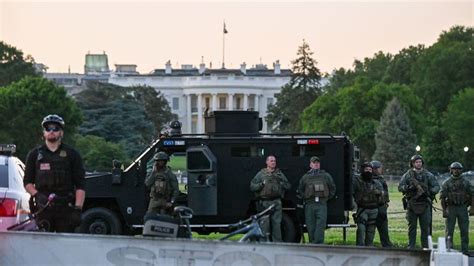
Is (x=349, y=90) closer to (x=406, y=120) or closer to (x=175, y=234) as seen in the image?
(x=406, y=120)

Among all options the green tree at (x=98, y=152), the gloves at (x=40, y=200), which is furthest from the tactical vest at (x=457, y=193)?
the green tree at (x=98, y=152)

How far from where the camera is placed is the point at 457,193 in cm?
2445

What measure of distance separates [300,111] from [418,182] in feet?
406

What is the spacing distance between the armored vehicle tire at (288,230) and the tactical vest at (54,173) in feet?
33.2

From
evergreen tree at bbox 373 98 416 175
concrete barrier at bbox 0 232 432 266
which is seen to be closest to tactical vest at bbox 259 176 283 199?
concrete barrier at bbox 0 232 432 266

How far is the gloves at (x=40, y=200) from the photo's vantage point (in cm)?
1413

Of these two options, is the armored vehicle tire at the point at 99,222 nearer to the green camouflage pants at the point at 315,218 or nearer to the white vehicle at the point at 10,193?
the green camouflage pants at the point at 315,218

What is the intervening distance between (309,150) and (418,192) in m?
1.98

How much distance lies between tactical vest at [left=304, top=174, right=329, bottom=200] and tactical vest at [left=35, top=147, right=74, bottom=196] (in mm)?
9192

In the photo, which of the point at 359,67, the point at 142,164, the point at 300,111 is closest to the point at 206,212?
the point at 142,164

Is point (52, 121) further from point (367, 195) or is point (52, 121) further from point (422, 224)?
point (422, 224)

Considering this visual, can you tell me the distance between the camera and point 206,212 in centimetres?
2400

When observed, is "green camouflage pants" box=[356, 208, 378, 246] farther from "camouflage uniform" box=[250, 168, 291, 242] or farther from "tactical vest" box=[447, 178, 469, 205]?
"camouflage uniform" box=[250, 168, 291, 242]

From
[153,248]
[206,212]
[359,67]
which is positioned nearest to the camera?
[153,248]
